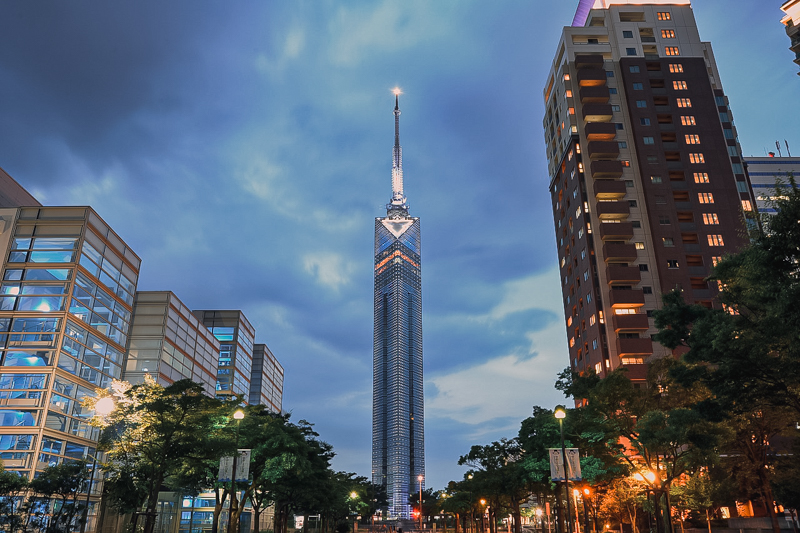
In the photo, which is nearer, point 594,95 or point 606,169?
point 606,169

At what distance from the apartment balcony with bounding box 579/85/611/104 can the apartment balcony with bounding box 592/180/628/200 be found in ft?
55.4

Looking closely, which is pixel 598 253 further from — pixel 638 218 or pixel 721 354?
pixel 721 354

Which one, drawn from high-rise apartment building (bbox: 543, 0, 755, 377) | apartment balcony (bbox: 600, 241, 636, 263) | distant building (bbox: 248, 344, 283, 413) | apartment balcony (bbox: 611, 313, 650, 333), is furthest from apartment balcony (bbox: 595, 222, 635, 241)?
distant building (bbox: 248, 344, 283, 413)

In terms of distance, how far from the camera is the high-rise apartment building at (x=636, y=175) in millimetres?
92938

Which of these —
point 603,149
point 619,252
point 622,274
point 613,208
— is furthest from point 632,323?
point 603,149

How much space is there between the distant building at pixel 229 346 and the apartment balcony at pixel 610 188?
244ft

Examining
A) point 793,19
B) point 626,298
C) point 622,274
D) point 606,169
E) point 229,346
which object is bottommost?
point 229,346

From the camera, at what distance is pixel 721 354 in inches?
985

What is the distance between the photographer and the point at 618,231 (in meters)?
95.9

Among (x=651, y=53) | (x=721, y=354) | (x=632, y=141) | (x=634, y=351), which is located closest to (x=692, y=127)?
(x=632, y=141)

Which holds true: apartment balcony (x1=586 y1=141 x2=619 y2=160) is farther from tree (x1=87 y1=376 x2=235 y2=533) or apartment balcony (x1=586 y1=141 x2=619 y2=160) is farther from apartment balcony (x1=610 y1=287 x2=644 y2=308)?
tree (x1=87 y1=376 x2=235 y2=533)

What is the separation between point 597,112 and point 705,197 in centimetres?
2424

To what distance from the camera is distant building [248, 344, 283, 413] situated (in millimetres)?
137375

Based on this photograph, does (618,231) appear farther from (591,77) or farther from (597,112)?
(591,77)
